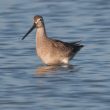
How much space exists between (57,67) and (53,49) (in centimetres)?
42

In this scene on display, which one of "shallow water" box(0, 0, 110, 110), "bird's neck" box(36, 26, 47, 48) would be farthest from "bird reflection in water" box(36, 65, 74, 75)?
"bird's neck" box(36, 26, 47, 48)

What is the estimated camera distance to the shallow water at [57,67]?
12742 mm

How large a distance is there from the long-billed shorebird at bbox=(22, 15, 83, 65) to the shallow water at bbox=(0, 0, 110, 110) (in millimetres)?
168

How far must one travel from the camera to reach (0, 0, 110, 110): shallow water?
12.7 meters

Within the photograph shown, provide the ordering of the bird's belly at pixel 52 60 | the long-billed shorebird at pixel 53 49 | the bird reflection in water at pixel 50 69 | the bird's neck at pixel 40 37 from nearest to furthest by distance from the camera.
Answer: the bird reflection in water at pixel 50 69 < the bird's belly at pixel 52 60 < the long-billed shorebird at pixel 53 49 < the bird's neck at pixel 40 37

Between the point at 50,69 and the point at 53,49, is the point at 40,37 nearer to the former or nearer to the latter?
the point at 53,49

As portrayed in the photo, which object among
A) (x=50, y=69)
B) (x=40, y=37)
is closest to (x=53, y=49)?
(x=40, y=37)

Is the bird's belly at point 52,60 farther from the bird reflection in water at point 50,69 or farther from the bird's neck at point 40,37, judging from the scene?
the bird's neck at point 40,37

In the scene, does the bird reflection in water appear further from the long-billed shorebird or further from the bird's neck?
the bird's neck

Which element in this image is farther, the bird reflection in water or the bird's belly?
the bird's belly

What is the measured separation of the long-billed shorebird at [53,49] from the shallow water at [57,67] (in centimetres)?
17

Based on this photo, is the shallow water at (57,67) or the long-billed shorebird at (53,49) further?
the long-billed shorebird at (53,49)

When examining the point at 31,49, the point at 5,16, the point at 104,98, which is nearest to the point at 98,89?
the point at 104,98

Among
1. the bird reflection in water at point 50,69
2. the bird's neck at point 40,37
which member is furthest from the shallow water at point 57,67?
the bird's neck at point 40,37
